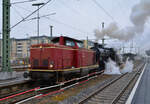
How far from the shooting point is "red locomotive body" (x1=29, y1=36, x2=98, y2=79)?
28.1ft

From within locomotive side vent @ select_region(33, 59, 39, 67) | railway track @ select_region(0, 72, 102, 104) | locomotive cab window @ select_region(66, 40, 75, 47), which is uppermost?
locomotive cab window @ select_region(66, 40, 75, 47)

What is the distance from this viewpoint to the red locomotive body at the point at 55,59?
857 cm

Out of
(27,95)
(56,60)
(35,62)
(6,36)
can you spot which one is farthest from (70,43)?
(6,36)

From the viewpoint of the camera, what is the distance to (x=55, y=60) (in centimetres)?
869

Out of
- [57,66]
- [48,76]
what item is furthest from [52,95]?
[57,66]

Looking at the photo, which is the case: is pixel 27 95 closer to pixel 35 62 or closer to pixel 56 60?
pixel 35 62

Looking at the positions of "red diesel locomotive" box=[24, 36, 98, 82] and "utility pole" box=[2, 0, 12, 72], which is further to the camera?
"utility pole" box=[2, 0, 12, 72]

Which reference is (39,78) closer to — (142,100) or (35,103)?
(35,103)

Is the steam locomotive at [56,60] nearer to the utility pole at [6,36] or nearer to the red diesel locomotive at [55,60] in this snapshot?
the red diesel locomotive at [55,60]

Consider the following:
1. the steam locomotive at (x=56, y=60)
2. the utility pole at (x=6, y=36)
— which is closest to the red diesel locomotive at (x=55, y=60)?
the steam locomotive at (x=56, y=60)

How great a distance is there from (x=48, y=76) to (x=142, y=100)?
5.16 metres

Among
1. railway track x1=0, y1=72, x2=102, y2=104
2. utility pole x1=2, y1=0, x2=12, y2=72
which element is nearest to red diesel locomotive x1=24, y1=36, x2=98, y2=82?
railway track x1=0, y1=72, x2=102, y2=104

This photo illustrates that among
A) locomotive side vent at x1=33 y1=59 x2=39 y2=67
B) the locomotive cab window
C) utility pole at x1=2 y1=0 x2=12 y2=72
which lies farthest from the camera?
utility pole at x1=2 y1=0 x2=12 y2=72

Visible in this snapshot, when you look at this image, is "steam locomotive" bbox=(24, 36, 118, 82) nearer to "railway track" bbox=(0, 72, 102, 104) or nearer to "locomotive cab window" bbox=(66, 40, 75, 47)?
"locomotive cab window" bbox=(66, 40, 75, 47)
